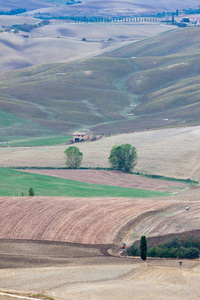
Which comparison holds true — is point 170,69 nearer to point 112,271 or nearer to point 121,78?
point 121,78

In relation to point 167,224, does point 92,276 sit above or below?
below

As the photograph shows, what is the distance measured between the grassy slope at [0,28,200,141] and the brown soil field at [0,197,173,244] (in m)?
65.0

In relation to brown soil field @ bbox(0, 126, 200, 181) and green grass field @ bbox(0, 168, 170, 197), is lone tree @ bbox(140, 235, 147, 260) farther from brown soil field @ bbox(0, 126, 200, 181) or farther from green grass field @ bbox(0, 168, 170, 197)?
brown soil field @ bbox(0, 126, 200, 181)

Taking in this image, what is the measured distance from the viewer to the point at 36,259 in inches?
1678

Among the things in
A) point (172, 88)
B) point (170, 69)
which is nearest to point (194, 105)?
Result: point (172, 88)

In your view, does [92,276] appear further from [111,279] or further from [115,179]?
[115,179]

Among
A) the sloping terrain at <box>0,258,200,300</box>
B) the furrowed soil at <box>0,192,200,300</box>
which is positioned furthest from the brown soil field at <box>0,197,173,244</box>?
the sloping terrain at <box>0,258,200,300</box>

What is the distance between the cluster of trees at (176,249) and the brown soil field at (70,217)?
4196mm

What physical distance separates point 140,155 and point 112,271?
56917 millimetres

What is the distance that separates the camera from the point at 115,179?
79875 millimetres

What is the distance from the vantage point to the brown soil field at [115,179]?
247 feet

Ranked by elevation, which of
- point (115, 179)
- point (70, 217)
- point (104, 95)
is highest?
point (104, 95)

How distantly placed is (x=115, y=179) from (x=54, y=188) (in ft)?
41.6

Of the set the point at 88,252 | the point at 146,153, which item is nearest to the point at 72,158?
the point at 146,153
